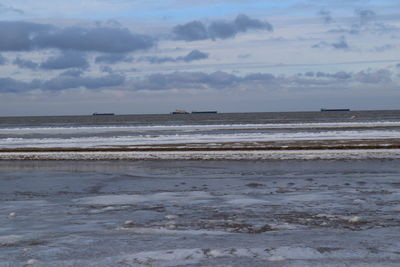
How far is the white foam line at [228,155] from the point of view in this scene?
25.9m

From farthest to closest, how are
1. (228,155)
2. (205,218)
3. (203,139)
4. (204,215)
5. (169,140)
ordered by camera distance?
(203,139), (169,140), (228,155), (204,215), (205,218)

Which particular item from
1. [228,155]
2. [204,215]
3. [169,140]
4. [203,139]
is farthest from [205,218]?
[203,139]

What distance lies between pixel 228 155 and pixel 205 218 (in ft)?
55.2

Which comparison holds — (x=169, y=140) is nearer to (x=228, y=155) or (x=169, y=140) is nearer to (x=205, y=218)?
(x=228, y=155)

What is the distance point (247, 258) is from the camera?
7.98 meters

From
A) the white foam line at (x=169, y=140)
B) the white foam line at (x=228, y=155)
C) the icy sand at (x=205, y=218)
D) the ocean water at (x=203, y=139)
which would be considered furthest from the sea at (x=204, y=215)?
the white foam line at (x=169, y=140)

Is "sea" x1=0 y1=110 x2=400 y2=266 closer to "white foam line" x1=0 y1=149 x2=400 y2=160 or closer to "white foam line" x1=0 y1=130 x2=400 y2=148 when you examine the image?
"white foam line" x1=0 y1=149 x2=400 y2=160

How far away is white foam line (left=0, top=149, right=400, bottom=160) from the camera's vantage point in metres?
25.9

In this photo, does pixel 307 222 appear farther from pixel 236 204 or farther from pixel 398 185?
pixel 398 185

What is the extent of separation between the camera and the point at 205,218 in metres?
11.1

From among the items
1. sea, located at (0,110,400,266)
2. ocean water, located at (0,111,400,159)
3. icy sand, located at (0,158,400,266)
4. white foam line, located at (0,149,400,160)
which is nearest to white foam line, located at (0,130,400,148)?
ocean water, located at (0,111,400,159)

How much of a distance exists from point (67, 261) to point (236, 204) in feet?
18.1

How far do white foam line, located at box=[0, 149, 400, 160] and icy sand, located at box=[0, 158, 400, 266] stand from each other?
5.64m

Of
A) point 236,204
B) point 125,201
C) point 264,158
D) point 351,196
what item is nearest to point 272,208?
point 236,204
